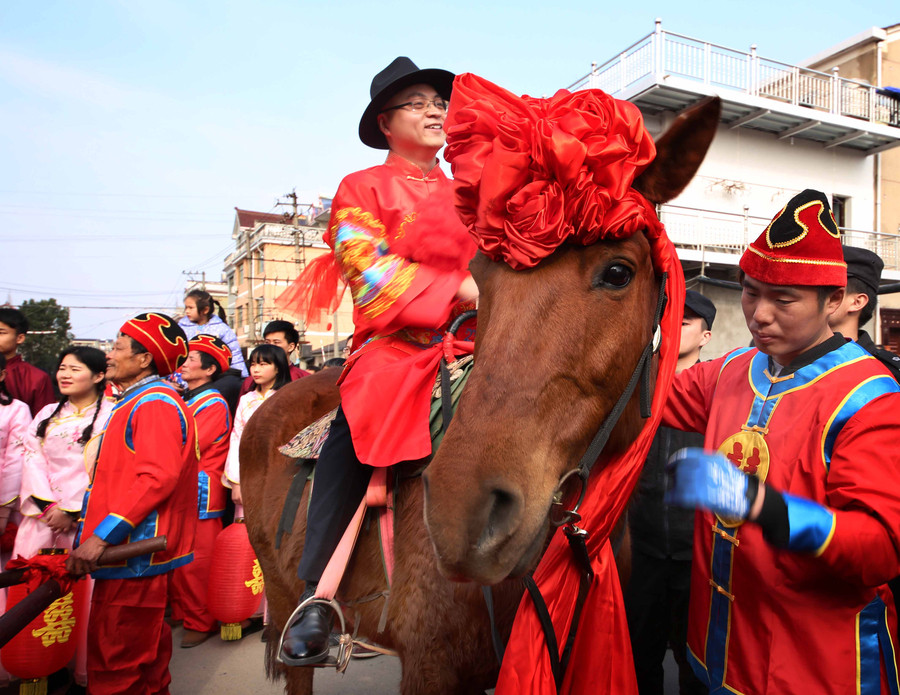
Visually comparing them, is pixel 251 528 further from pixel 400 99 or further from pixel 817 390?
pixel 817 390

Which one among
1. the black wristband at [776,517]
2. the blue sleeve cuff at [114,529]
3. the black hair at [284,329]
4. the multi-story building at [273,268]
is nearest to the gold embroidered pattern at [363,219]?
the black wristband at [776,517]

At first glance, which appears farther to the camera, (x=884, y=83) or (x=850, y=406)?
(x=884, y=83)

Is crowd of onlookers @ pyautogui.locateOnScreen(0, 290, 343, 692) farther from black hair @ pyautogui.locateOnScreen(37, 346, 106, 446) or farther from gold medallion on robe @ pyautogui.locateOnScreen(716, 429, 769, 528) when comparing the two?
gold medallion on robe @ pyautogui.locateOnScreen(716, 429, 769, 528)

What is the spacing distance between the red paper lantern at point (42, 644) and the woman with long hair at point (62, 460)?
0.47m

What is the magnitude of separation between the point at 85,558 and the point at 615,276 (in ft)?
10.4

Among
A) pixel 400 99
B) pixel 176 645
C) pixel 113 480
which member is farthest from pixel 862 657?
pixel 176 645

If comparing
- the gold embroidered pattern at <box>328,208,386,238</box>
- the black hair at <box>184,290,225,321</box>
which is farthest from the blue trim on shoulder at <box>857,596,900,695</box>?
the black hair at <box>184,290,225,321</box>

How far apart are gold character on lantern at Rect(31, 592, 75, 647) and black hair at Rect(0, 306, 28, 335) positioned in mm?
3245

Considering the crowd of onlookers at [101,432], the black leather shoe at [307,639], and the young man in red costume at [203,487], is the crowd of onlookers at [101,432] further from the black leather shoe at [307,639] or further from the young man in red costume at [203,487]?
the black leather shoe at [307,639]

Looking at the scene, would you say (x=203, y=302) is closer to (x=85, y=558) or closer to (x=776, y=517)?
(x=85, y=558)

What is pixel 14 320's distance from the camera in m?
6.09

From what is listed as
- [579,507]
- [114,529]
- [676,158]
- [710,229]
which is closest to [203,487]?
[114,529]

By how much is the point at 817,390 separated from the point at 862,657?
2.52 feet

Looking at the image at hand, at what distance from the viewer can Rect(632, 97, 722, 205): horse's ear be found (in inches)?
72.7
